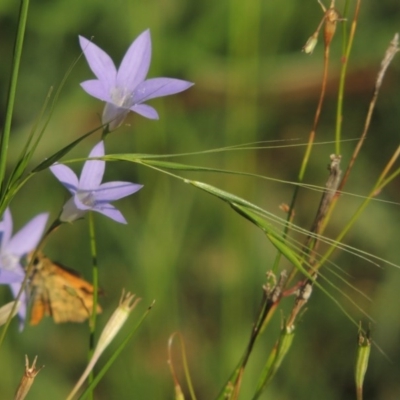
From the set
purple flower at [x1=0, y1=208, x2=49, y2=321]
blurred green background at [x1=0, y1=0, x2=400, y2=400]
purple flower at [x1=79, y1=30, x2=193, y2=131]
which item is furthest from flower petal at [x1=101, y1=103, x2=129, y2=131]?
blurred green background at [x1=0, y1=0, x2=400, y2=400]

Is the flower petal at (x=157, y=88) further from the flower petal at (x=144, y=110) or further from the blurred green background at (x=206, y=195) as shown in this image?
the blurred green background at (x=206, y=195)

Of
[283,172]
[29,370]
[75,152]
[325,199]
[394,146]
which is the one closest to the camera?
[29,370]

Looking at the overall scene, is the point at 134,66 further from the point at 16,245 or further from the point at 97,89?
the point at 16,245

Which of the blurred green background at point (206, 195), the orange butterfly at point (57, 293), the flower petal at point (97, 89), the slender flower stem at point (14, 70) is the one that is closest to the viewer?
the slender flower stem at point (14, 70)

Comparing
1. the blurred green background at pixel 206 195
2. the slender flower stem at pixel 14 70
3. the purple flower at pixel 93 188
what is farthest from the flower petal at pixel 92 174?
the blurred green background at pixel 206 195

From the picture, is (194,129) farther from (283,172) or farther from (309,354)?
(309,354)

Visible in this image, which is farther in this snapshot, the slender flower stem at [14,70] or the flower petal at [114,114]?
the flower petal at [114,114]

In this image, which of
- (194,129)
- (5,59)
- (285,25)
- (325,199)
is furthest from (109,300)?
(325,199)
